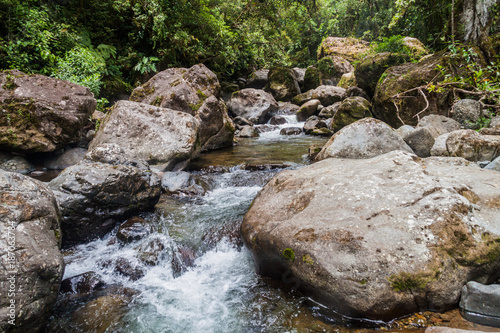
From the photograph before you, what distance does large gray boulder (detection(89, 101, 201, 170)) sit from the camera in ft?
20.1

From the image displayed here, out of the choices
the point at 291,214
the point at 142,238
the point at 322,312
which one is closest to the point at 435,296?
the point at 322,312

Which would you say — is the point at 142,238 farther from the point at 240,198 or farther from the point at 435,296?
the point at 435,296

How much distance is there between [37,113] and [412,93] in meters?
9.94

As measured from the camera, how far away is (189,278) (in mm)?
3230

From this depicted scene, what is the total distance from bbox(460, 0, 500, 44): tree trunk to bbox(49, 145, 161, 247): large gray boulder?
947cm

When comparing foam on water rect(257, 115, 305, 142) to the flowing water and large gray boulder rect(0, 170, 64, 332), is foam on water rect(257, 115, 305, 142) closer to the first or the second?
the flowing water

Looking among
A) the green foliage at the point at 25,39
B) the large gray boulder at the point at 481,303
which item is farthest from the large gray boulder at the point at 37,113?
the large gray boulder at the point at 481,303

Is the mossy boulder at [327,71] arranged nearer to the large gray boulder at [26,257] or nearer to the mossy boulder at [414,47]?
the mossy boulder at [414,47]

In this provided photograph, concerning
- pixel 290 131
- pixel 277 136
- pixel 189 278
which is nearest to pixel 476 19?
pixel 290 131

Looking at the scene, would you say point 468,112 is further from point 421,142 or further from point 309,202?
point 309,202

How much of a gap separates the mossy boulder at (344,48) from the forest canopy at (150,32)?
5.55 meters

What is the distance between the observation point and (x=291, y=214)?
320cm

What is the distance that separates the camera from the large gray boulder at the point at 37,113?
5.82 meters

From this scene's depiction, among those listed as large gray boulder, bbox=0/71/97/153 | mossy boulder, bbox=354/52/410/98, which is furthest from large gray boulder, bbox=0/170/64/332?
mossy boulder, bbox=354/52/410/98
